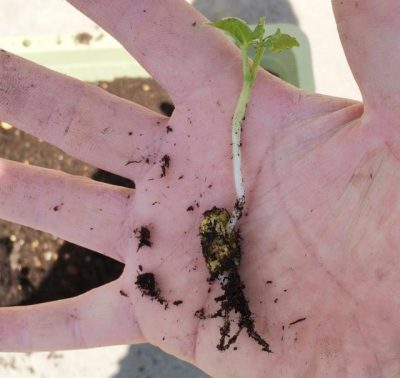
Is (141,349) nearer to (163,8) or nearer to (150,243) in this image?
(150,243)

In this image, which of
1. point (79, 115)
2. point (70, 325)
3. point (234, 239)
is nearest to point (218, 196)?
point (234, 239)

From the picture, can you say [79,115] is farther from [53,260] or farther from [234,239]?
[53,260]

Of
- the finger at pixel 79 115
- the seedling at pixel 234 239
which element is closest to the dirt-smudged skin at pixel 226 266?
the seedling at pixel 234 239

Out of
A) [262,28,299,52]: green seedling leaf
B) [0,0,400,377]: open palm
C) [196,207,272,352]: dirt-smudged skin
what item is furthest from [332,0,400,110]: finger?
[196,207,272,352]: dirt-smudged skin

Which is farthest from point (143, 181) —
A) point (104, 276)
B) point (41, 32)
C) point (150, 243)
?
point (41, 32)

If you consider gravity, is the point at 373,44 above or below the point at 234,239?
above
